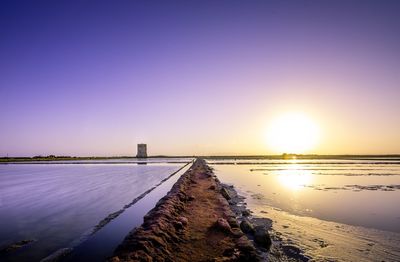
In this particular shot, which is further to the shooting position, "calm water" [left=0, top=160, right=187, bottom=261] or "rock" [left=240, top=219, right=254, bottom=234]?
"rock" [left=240, top=219, right=254, bottom=234]

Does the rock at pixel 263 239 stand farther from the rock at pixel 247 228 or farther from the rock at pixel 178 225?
the rock at pixel 178 225

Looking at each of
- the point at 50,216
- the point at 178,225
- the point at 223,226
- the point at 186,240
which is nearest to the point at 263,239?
the point at 223,226

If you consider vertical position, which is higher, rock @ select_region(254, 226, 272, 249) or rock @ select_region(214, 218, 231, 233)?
rock @ select_region(214, 218, 231, 233)

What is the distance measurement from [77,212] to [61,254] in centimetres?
537

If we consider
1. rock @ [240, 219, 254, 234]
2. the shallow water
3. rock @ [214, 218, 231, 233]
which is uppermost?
rock @ [214, 218, 231, 233]

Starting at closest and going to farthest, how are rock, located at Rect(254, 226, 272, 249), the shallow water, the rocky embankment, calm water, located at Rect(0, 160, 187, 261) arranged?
1. the rocky embankment
2. the shallow water
3. rock, located at Rect(254, 226, 272, 249)
4. calm water, located at Rect(0, 160, 187, 261)

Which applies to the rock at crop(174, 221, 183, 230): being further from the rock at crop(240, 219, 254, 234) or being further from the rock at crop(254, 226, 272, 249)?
the rock at crop(254, 226, 272, 249)

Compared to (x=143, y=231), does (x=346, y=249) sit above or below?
below

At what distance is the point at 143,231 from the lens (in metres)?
7.42

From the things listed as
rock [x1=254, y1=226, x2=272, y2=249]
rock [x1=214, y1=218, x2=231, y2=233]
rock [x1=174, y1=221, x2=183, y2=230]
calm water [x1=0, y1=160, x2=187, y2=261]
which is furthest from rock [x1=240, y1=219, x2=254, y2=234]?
calm water [x1=0, y1=160, x2=187, y2=261]

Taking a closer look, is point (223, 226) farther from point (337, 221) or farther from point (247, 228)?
point (337, 221)

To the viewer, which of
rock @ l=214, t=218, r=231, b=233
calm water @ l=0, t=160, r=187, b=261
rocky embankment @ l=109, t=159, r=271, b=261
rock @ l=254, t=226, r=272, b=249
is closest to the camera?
rocky embankment @ l=109, t=159, r=271, b=261

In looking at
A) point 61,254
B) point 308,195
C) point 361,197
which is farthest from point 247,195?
point 61,254

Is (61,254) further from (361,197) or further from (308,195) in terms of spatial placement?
(361,197)
